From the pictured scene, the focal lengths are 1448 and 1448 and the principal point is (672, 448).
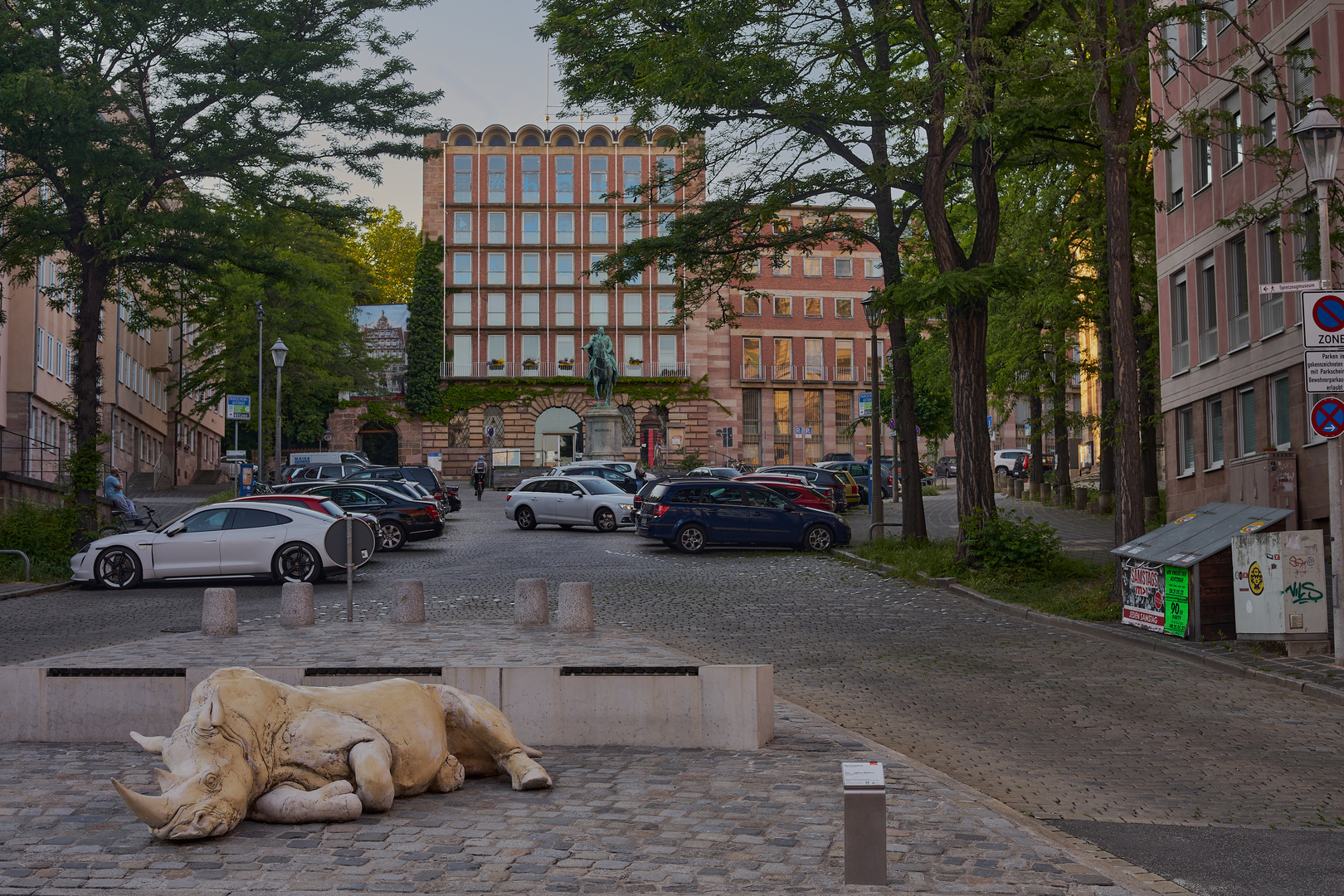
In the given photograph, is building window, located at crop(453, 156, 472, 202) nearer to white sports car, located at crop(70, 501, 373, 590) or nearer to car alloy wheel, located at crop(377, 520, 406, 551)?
car alloy wheel, located at crop(377, 520, 406, 551)

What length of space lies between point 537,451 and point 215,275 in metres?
58.1

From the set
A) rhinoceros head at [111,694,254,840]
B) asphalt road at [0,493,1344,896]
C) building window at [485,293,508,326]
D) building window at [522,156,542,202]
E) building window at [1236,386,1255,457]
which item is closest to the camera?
rhinoceros head at [111,694,254,840]

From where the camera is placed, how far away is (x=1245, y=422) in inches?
1123

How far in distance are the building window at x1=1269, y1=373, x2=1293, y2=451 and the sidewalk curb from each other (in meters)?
7.72

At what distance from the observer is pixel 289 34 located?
27297 mm

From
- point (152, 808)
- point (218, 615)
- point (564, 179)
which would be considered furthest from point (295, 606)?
point (564, 179)

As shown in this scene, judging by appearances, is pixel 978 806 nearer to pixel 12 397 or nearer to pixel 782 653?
pixel 782 653

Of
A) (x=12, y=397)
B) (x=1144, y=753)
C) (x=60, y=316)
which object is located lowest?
(x=1144, y=753)

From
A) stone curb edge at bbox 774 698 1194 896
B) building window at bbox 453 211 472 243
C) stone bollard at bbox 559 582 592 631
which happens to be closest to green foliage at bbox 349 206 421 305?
building window at bbox 453 211 472 243

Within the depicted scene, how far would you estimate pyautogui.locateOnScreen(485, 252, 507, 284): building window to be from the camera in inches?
3546

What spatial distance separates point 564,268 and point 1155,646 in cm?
7676

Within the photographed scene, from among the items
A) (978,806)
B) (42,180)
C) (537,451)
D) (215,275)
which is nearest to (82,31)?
(42,180)

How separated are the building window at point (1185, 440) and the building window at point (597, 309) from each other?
2346 inches

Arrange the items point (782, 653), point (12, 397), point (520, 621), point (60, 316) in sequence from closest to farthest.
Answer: point (782, 653) → point (520, 621) → point (12, 397) → point (60, 316)
